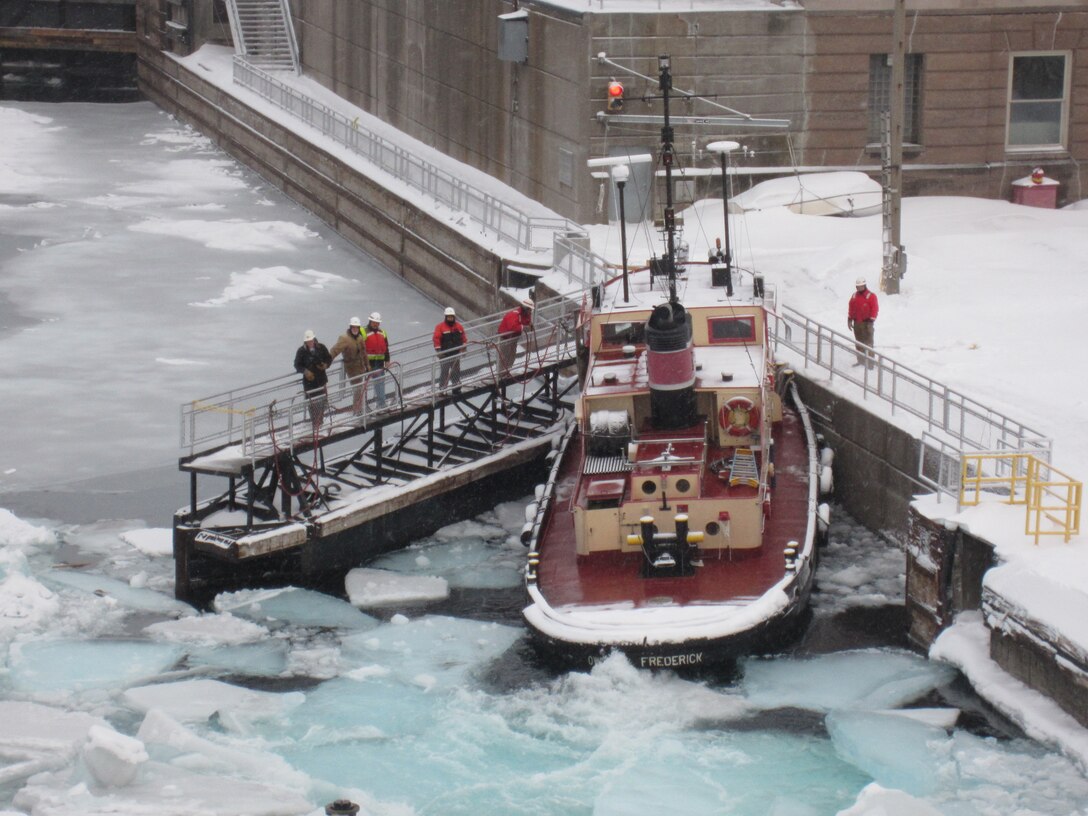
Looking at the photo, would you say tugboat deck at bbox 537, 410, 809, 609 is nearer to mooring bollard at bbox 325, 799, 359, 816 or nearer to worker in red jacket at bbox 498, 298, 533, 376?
worker in red jacket at bbox 498, 298, 533, 376

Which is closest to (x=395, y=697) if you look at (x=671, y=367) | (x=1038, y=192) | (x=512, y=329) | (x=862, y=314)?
(x=671, y=367)

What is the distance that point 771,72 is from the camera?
3569 centimetres

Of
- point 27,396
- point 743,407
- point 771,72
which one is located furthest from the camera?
point 771,72

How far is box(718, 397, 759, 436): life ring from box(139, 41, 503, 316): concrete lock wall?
12.3m

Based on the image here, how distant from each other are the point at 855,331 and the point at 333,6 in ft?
95.7

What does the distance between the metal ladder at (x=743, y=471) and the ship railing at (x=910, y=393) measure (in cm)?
224


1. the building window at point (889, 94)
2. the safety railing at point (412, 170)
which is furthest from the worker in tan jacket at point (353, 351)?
the building window at point (889, 94)

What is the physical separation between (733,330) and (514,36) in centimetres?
1496

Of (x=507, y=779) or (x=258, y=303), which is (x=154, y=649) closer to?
(x=507, y=779)

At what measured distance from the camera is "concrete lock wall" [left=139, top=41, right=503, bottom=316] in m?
36.7

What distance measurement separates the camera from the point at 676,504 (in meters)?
21.6

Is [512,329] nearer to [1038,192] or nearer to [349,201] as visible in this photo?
[1038,192]

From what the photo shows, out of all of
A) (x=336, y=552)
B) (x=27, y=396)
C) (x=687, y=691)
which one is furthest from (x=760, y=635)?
(x=27, y=396)

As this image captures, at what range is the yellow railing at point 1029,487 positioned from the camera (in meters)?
19.8
